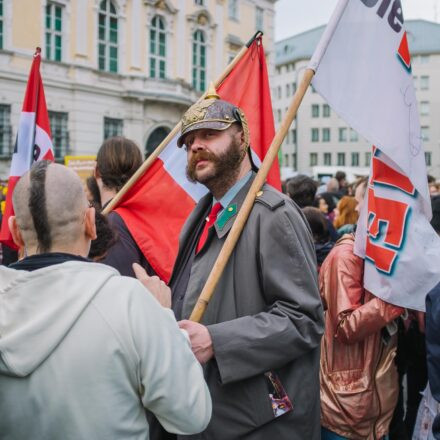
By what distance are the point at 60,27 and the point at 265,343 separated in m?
20.5

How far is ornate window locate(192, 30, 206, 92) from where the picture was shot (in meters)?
24.7

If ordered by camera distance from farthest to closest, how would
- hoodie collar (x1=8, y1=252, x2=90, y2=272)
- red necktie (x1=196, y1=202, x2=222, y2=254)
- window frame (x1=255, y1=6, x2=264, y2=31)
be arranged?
window frame (x1=255, y1=6, x2=264, y2=31) → red necktie (x1=196, y1=202, x2=222, y2=254) → hoodie collar (x1=8, y1=252, x2=90, y2=272)

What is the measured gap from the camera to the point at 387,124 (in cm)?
267

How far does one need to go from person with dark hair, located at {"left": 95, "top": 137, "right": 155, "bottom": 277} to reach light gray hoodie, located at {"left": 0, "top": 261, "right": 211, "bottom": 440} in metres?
1.51

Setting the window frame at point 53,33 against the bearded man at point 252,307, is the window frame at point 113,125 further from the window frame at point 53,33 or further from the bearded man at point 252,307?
the bearded man at point 252,307

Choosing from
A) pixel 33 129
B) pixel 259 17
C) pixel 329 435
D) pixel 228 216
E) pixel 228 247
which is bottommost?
pixel 329 435

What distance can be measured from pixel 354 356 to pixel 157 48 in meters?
22.0

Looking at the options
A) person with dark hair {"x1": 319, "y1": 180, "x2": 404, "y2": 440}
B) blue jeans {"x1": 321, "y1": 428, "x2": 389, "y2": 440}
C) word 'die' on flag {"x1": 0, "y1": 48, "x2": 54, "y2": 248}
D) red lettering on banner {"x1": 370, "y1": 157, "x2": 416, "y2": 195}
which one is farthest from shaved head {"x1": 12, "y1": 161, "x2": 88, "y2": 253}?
word 'die' on flag {"x1": 0, "y1": 48, "x2": 54, "y2": 248}

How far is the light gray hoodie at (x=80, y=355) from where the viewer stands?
1396mm

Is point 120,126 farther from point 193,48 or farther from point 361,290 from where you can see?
point 361,290

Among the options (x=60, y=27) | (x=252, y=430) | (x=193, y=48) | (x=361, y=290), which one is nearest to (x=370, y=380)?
(x=361, y=290)

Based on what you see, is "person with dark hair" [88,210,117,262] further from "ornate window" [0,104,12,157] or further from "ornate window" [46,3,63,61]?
"ornate window" [46,3,63,61]

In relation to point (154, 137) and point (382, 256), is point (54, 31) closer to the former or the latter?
point (154, 137)

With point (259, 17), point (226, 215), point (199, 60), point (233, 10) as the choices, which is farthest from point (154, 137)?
point (226, 215)
